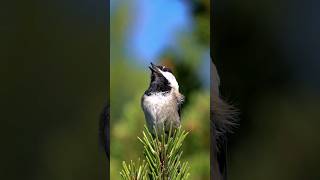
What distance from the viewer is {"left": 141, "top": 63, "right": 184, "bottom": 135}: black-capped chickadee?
5.07 feet

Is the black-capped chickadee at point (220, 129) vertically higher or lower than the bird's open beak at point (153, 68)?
lower

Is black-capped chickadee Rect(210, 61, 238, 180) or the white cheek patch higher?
the white cheek patch

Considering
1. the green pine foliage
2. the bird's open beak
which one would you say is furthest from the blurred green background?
the green pine foliage

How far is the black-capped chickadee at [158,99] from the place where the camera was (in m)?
1.54

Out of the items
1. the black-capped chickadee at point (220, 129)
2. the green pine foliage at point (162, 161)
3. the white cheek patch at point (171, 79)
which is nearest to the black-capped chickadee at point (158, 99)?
the white cheek patch at point (171, 79)

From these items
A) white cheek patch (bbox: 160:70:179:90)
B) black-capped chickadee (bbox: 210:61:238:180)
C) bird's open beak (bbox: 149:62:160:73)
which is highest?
bird's open beak (bbox: 149:62:160:73)

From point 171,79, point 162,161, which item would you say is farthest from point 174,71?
point 162,161

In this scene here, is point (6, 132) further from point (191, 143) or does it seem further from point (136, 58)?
point (191, 143)

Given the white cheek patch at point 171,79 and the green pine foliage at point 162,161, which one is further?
the white cheek patch at point 171,79

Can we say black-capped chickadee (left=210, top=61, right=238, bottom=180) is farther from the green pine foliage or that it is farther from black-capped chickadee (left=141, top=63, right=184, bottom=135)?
the green pine foliage

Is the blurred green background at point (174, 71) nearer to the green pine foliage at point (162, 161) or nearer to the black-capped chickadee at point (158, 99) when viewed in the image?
the black-capped chickadee at point (158, 99)

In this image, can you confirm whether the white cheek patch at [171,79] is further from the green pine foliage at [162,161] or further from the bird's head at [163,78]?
the green pine foliage at [162,161]

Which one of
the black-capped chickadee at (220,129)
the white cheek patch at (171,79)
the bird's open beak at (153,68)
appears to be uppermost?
the bird's open beak at (153,68)

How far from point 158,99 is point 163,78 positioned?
8cm
